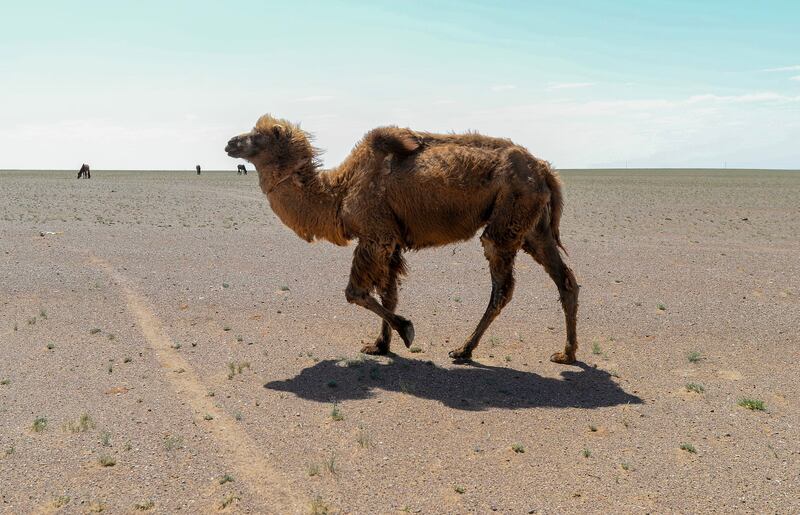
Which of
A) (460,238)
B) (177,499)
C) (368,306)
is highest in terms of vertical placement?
(460,238)

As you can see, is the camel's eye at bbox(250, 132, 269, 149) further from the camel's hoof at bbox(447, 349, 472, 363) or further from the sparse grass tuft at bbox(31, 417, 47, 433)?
the sparse grass tuft at bbox(31, 417, 47, 433)

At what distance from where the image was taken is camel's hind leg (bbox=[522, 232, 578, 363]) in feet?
28.6

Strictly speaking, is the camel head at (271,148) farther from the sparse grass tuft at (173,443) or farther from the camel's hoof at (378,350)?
the sparse grass tuft at (173,443)

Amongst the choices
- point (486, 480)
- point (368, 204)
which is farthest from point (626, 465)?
point (368, 204)

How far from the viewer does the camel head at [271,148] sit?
8.52 meters

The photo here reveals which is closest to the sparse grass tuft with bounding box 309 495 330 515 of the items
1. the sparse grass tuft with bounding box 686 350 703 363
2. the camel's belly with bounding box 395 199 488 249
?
the camel's belly with bounding box 395 199 488 249

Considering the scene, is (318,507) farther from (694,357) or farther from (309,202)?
(694,357)

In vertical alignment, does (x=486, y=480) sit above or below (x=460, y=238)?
below

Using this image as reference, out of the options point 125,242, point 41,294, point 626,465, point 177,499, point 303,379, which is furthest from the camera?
point 125,242

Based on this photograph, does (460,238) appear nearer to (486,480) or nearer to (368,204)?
(368,204)

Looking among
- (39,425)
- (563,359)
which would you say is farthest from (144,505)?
(563,359)

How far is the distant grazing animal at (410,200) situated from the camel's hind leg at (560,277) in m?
0.01

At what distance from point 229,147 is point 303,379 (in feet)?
9.19

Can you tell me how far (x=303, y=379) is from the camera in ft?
26.0
